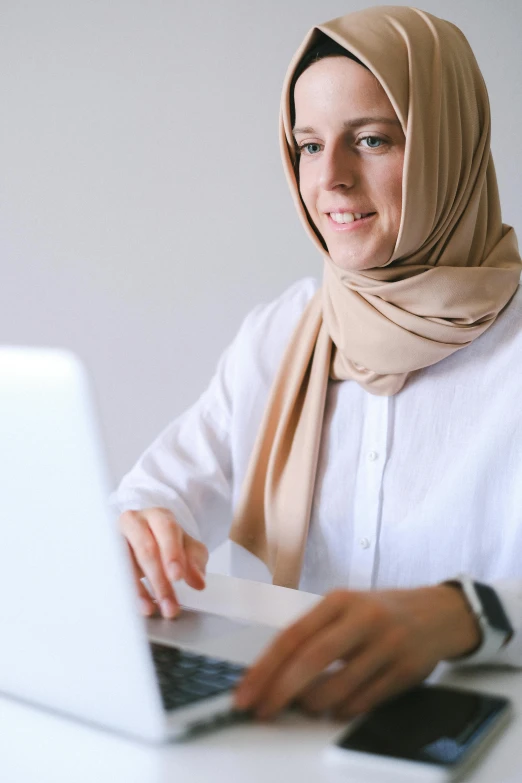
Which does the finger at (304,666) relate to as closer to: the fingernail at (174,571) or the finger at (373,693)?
the finger at (373,693)

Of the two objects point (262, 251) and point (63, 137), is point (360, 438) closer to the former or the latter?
point (262, 251)

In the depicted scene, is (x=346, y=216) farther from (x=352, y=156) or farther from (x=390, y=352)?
(x=390, y=352)

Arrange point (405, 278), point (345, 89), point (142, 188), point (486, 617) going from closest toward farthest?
1. point (486, 617)
2. point (345, 89)
3. point (405, 278)
4. point (142, 188)

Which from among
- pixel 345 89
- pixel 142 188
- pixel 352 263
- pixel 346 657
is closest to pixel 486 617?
pixel 346 657

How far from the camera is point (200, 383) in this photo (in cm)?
248

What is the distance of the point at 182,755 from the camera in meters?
0.56

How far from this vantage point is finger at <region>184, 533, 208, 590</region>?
919mm

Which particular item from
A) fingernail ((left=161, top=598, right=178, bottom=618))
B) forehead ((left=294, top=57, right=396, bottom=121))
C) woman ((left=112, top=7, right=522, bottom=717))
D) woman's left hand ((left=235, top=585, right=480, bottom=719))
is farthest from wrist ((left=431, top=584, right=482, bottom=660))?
forehead ((left=294, top=57, right=396, bottom=121))

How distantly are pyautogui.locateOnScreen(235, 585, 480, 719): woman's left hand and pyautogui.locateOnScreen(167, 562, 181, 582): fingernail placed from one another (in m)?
0.28

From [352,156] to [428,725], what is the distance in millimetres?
914

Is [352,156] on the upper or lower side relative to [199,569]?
upper

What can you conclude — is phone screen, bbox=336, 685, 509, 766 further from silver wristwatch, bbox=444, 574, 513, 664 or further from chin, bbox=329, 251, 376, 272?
chin, bbox=329, 251, 376, 272

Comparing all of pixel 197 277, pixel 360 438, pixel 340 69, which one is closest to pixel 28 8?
pixel 197 277

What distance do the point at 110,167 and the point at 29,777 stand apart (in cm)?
212
